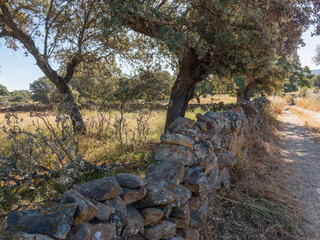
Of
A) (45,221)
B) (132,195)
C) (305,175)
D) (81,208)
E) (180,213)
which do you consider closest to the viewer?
(45,221)

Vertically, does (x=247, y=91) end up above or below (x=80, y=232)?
above

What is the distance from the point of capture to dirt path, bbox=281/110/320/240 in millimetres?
3759

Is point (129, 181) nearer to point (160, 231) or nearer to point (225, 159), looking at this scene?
point (160, 231)

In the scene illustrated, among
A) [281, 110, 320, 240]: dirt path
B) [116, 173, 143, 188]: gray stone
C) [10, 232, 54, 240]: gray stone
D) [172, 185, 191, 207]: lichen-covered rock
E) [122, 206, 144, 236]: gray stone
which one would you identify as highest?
[10, 232, 54, 240]: gray stone

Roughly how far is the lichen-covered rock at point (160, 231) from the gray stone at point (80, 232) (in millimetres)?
735

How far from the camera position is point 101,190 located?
168 centimetres

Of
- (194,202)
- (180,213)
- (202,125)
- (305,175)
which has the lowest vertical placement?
(305,175)

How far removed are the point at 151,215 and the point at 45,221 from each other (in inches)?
39.1

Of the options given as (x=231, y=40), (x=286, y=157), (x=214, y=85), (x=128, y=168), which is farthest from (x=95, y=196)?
(x=214, y=85)

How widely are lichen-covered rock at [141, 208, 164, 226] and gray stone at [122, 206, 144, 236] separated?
0.18ft

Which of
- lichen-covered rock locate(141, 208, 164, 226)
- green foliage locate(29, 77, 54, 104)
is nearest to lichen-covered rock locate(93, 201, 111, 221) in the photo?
lichen-covered rock locate(141, 208, 164, 226)

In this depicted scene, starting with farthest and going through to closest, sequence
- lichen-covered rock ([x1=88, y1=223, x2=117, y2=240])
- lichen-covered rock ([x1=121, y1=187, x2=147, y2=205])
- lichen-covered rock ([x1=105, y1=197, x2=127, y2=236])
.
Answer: lichen-covered rock ([x1=121, y1=187, x2=147, y2=205])
lichen-covered rock ([x1=105, y1=197, x2=127, y2=236])
lichen-covered rock ([x1=88, y1=223, x2=117, y2=240])

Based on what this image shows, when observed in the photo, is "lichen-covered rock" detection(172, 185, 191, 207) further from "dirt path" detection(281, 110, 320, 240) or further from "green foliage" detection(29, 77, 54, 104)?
"green foliage" detection(29, 77, 54, 104)

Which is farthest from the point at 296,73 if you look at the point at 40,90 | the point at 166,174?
the point at 40,90
